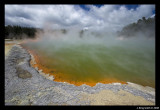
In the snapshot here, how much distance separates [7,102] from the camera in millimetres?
3016

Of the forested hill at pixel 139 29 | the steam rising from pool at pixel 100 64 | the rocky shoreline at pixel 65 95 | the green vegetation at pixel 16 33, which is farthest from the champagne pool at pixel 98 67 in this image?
the green vegetation at pixel 16 33

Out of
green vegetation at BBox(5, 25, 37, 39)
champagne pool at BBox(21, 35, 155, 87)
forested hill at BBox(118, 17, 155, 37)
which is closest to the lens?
champagne pool at BBox(21, 35, 155, 87)

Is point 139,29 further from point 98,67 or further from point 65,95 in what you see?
point 65,95

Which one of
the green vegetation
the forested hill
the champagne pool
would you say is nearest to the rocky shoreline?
the champagne pool

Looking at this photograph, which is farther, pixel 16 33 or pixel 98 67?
pixel 16 33

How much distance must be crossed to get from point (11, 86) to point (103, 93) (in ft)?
17.8

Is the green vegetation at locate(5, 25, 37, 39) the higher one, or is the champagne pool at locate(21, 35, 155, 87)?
the green vegetation at locate(5, 25, 37, 39)

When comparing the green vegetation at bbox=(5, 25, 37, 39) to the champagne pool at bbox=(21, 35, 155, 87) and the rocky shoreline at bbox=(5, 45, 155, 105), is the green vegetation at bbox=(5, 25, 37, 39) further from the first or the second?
the rocky shoreline at bbox=(5, 45, 155, 105)

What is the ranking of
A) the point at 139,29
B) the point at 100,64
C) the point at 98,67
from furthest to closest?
the point at 139,29 < the point at 100,64 < the point at 98,67

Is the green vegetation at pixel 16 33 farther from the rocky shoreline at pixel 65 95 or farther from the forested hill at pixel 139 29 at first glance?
the forested hill at pixel 139 29

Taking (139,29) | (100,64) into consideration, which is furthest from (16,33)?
(139,29)
